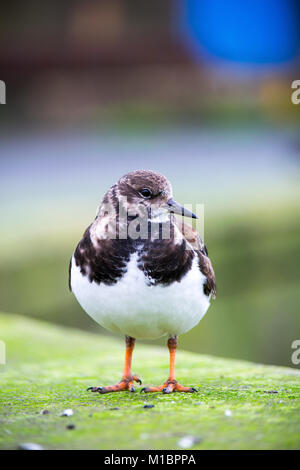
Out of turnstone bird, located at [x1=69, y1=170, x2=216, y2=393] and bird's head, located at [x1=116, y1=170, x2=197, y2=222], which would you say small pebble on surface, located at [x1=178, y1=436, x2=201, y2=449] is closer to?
turnstone bird, located at [x1=69, y1=170, x2=216, y2=393]

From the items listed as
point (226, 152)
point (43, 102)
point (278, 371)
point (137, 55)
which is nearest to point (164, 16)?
point (137, 55)

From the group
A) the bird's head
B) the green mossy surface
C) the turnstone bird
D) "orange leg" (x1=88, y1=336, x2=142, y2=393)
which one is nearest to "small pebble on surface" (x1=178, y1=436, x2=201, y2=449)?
the green mossy surface

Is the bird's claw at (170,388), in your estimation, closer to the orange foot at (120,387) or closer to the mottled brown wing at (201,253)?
the orange foot at (120,387)

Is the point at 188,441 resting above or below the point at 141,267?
below

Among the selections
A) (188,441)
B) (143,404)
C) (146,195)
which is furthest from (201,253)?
(188,441)

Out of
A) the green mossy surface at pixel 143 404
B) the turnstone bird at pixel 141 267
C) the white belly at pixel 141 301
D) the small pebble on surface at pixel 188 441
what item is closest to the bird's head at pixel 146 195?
the turnstone bird at pixel 141 267

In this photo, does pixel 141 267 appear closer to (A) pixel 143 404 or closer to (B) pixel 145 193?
(B) pixel 145 193
